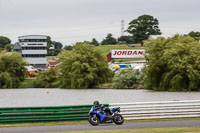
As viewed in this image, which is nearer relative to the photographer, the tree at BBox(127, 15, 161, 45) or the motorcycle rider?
the motorcycle rider

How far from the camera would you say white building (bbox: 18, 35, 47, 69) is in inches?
5576

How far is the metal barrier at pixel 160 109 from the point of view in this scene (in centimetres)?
2317

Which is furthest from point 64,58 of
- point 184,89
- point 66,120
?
point 66,120

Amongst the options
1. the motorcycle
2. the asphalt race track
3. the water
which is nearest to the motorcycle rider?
the motorcycle

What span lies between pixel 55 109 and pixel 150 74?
4665 cm

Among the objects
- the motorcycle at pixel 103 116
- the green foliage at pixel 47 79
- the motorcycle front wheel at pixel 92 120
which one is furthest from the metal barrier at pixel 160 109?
the green foliage at pixel 47 79

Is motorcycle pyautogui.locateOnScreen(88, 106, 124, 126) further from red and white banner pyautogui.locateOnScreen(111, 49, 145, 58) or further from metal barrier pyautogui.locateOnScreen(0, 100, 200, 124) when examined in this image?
red and white banner pyautogui.locateOnScreen(111, 49, 145, 58)

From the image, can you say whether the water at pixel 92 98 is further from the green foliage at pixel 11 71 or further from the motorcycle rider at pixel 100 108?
the motorcycle rider at pixel 100 108

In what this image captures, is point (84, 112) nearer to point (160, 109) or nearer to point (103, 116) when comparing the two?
point (103, 116)

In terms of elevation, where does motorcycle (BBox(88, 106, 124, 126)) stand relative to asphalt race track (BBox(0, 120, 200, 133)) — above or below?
Answer: above

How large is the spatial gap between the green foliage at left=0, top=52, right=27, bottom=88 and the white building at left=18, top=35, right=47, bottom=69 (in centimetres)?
4622

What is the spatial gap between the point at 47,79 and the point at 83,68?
15.1 m

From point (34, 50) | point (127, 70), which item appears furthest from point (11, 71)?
point (34, 50)

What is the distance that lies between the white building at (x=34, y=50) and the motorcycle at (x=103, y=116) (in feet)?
394
